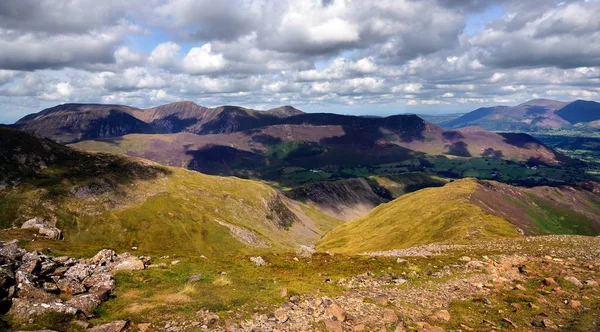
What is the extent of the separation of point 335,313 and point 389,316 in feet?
15.8

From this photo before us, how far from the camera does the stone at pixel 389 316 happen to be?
2909 cm

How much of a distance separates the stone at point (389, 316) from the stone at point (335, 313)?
357cm

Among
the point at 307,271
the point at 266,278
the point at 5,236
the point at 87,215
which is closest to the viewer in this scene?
the point at 266,278

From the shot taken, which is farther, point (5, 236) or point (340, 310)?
point (5, 236)

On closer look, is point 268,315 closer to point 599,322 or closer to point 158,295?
point 158,295

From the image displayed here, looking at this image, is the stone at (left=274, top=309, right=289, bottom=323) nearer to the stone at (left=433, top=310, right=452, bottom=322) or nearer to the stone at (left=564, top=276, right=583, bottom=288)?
the stone at (left=433, top=310, right=452, bottom=322)

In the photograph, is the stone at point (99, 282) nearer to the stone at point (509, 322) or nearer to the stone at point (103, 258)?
the stone at point (103, 258)

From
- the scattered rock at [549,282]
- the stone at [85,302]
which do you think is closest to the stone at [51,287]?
the stone at [85,302]

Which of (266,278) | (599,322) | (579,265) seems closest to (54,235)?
(266,278)

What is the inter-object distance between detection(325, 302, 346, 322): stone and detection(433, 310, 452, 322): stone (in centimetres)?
856

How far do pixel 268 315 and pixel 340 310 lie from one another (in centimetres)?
616

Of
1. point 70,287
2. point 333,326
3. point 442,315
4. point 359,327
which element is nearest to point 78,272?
point 70,287

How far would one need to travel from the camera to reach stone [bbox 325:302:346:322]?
28.7 meters

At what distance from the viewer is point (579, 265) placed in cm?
4722
